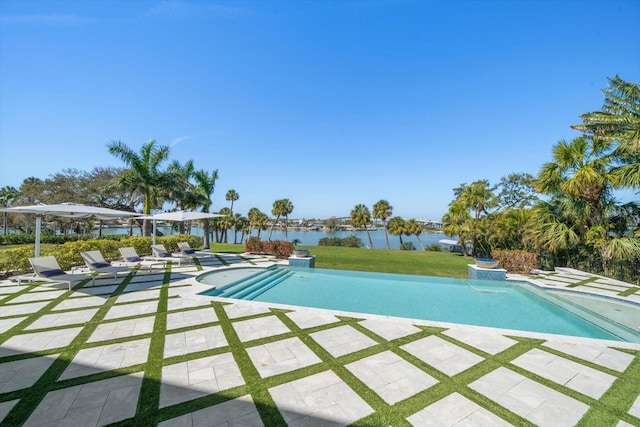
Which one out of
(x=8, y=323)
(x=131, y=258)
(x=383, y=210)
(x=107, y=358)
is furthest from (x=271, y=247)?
(x=383, y=210)

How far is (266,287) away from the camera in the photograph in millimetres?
8938

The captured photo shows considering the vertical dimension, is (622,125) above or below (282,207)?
above

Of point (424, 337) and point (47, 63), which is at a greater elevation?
point (47, 63)

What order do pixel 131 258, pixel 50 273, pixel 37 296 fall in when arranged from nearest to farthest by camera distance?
pixel 37 296, pixel 50 273, pixel 131 258

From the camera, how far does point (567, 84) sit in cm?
1122

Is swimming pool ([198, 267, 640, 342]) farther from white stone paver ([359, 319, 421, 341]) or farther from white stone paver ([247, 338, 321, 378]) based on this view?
white stone paver ([247, 338, 321, 378])

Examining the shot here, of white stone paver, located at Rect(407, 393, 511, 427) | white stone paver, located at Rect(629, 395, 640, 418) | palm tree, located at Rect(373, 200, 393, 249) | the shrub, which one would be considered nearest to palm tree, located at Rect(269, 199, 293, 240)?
palm tree, located at Rect(373, 200, 393, 249)

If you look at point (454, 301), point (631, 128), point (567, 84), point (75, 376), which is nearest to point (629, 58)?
point (567, 84)

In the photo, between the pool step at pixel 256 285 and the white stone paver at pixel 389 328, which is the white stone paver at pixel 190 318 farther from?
the white stone paver at pixel 389 328

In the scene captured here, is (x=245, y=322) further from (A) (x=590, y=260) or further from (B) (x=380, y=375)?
(A) (x=590, y=260)

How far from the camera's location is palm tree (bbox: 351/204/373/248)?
32.0m

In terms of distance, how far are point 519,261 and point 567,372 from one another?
31.0 ft

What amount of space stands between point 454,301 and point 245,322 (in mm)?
5992

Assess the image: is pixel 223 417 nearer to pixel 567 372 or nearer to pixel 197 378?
pixel 197 378
